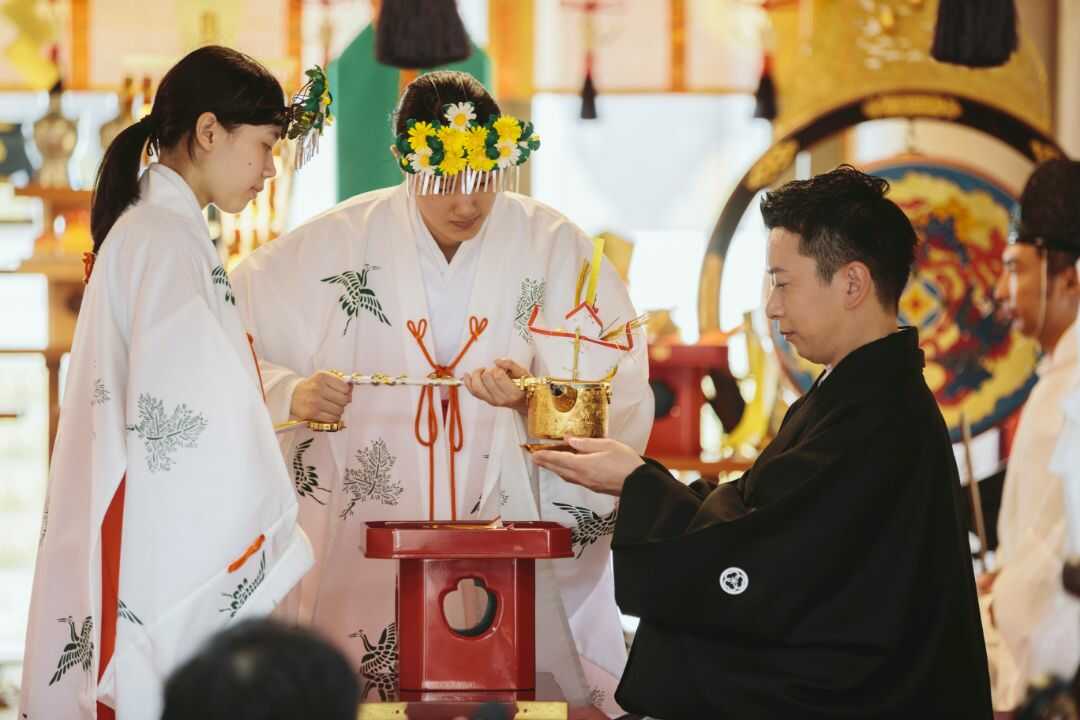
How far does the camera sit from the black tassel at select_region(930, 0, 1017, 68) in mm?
5469

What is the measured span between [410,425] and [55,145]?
340 cm

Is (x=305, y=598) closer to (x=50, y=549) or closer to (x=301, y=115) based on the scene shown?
(x=50, y=549)

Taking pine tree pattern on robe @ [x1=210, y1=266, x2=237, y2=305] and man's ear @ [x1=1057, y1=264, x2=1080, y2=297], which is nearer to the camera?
pine tree pattern on robe @ [x1=210, y1=266, x2=237, y2=305]

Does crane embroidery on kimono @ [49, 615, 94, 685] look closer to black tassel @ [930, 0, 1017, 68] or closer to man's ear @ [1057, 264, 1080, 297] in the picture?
man's ear @ [1057, 264, 1080, 297]

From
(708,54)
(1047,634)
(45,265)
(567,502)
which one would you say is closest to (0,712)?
(45,265)

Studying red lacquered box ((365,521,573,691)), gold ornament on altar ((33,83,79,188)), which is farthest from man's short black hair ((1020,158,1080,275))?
gold ornament on altar ((33,83,79,188))

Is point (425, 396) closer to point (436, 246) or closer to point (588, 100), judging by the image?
point (436, 246)

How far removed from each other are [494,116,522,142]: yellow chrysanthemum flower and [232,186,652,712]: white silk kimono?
1.34ft

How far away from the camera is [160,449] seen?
102 inches

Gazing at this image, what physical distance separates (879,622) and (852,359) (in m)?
0.49

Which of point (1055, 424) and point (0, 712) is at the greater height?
point (1055, 424)

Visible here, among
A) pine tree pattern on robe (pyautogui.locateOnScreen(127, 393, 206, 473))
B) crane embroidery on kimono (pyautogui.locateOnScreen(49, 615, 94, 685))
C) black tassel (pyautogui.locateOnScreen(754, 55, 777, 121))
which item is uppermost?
black tassel (pyautogui.locateOnScreen(754, 55, 777, 121))

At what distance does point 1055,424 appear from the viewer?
448 cm

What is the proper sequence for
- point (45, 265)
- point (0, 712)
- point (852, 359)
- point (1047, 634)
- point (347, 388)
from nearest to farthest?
1. point (852, 359)
2. point (347, 388)
3. point (1047, 634)
4. point (0, 712)
5. point (45, 265)
